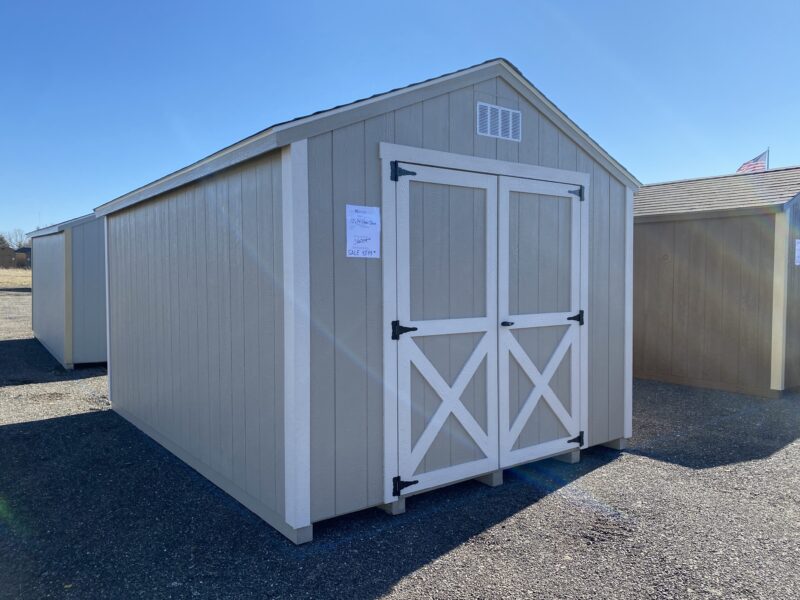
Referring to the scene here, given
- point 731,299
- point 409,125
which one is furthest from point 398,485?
point 731,299

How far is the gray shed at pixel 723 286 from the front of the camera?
7.16 meters

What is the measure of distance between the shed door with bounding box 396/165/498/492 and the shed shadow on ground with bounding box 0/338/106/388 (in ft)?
23.1

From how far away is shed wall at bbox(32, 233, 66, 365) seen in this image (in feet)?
31.8

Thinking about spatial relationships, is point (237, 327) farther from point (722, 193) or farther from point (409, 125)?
point (722, 193)

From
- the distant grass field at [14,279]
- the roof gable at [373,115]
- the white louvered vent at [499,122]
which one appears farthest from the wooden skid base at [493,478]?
the distant grass field at [14,279]

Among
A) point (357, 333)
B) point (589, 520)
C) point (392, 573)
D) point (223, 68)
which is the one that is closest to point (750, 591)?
point (589, 520)

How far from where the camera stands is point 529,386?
4.33m

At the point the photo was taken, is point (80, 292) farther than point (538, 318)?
Yes

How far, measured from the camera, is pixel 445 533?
3324 millimetres

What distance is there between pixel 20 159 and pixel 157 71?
60.5 ft

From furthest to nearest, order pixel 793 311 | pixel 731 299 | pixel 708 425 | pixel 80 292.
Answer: pixel 80 292 → pixel 731 299 → pixel 793 311 → pixel 708 425

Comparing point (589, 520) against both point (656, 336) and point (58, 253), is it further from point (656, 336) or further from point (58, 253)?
point (58, 253)

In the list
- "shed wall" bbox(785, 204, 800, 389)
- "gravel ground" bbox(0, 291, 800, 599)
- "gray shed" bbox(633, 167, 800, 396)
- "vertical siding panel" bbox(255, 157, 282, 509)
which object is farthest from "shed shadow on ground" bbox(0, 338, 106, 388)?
"shed wall" bbox(785, 204, 800, 389)

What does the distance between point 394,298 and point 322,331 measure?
0.53 meters
